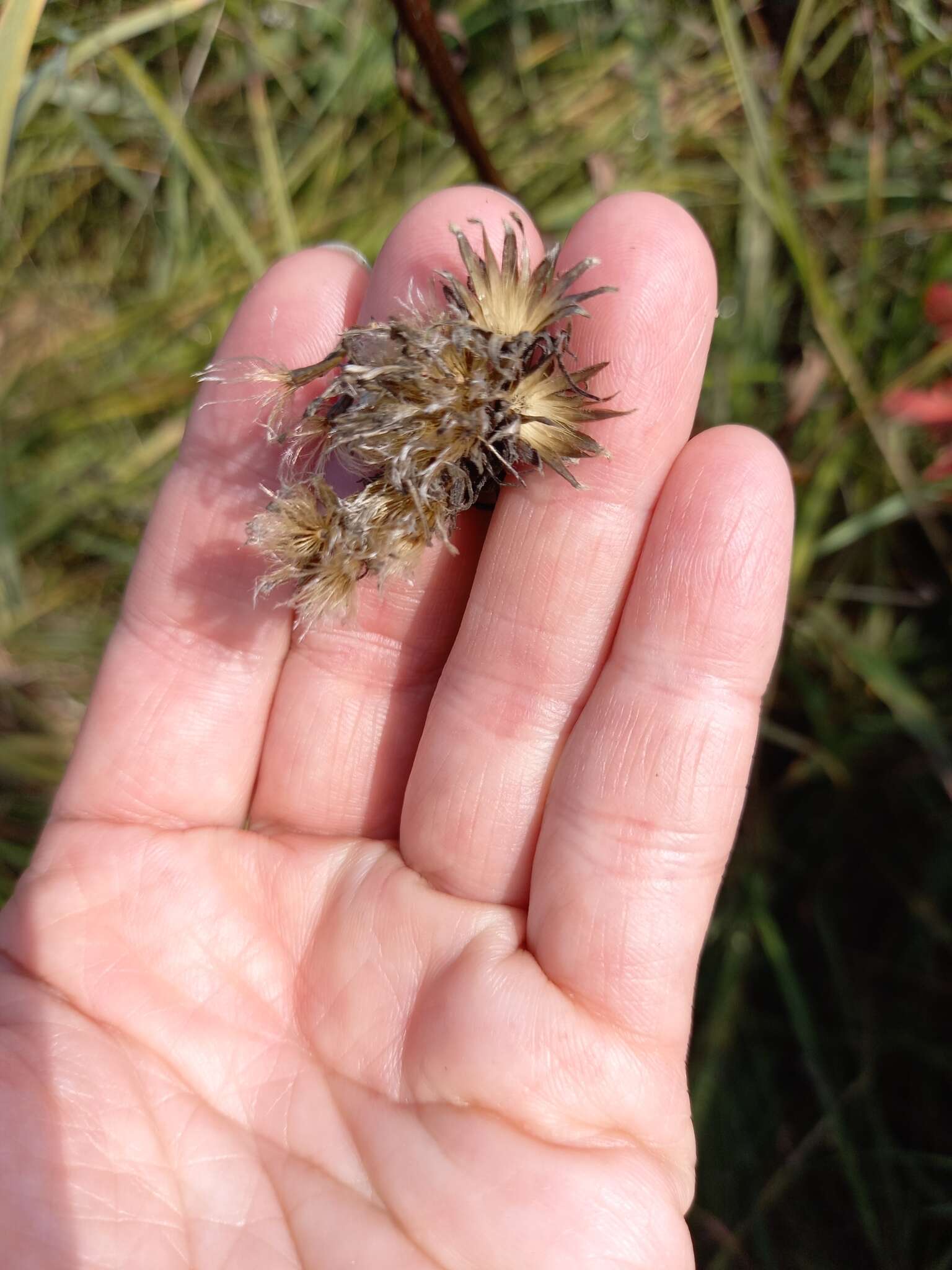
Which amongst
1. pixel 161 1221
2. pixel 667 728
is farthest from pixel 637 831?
pixel 161 1221

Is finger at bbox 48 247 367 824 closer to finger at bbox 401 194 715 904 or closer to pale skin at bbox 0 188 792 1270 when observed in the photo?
pale skin at bbox 0 188 792 1270

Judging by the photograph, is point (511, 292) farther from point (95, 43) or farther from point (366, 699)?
point (95, 43)

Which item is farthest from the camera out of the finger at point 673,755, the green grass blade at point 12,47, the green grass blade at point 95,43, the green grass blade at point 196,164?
the green grass blade at point 196,164

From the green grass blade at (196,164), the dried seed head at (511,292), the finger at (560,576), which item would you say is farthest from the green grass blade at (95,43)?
the finger at (560,576)

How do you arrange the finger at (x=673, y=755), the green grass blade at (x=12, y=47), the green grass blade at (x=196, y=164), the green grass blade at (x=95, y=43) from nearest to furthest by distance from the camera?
the green grass blade at (x=12, y=47), the finger at (x=673, y=755), the green grass blade at (x=95, y=43), the green grass blade at (x=196, y=164)

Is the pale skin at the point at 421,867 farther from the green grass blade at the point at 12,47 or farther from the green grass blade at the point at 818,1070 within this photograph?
the green grass blade at the point at 818,1070

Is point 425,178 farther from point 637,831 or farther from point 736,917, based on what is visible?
point 736,917
